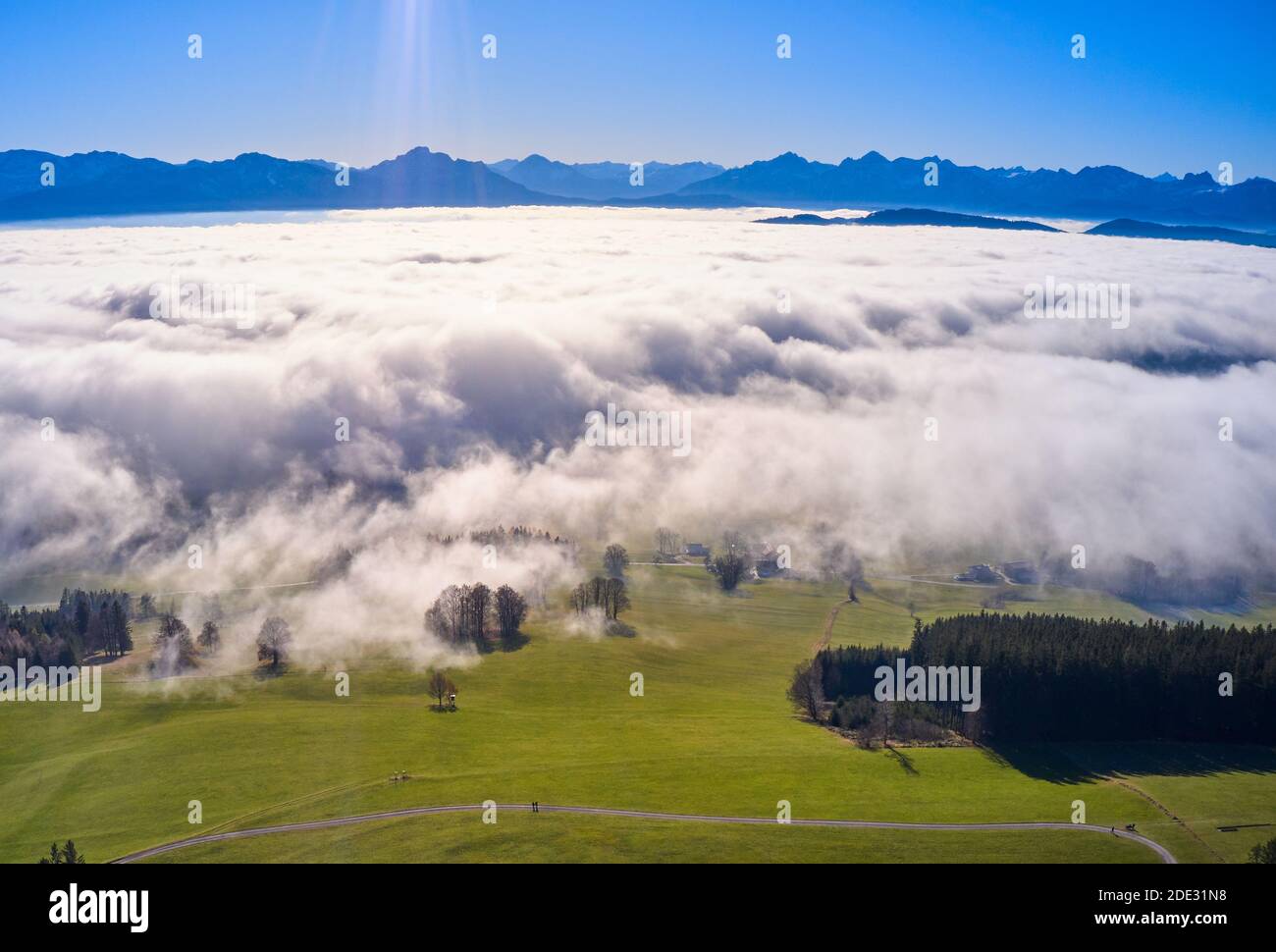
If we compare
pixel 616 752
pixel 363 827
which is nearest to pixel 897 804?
pixel 616 752

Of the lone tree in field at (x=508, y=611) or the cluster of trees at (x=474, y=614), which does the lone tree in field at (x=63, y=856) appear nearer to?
the cluster of trees at (x=474, y=614)

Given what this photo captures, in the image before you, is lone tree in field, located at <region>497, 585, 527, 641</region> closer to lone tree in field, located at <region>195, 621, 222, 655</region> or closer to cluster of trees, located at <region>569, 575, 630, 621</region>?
cluster of trees, located at <region>569, 575, 630, 621</region>

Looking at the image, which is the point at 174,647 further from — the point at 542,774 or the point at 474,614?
the point at 542,774

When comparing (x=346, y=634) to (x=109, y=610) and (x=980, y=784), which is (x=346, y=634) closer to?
(x=109, y=610)

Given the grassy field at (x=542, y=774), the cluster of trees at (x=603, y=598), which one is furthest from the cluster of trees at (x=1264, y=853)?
the cluster of trees at (x=603, y=598)

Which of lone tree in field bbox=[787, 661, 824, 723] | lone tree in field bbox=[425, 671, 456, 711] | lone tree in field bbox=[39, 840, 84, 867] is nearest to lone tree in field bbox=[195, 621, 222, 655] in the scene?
lone tree in field bbox=[425, 671, 456, 711]

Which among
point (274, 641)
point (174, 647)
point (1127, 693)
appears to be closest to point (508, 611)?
point (274, 641)
